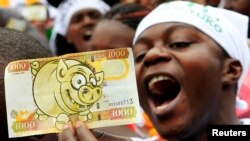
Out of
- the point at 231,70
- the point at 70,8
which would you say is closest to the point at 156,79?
the point at 231,70

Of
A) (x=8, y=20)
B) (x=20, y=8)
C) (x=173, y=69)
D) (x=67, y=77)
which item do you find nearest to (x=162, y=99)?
(x=173, y=69)

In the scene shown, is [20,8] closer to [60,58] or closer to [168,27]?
[168,27]

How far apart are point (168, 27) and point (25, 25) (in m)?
1.96

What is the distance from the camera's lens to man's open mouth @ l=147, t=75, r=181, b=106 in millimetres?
2761

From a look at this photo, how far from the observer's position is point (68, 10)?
17.1ft

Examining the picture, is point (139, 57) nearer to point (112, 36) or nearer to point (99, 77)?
point (99, 77)

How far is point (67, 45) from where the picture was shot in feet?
17.0

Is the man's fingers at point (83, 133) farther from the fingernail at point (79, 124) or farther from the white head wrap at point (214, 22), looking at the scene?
the white head wrap at point (214, 22)

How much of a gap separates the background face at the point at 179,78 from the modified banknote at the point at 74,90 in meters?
0.79

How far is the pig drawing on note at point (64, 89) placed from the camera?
1.95 m

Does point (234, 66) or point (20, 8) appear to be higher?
point (20, 8)

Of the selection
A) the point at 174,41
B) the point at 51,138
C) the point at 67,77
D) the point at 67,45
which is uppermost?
the point at 67,45

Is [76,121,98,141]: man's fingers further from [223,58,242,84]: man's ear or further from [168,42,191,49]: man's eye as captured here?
[223,58,242,84]: man's ear

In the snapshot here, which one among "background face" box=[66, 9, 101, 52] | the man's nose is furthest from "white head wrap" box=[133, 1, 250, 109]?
"background face" box=[66, 9, 101, 52]
